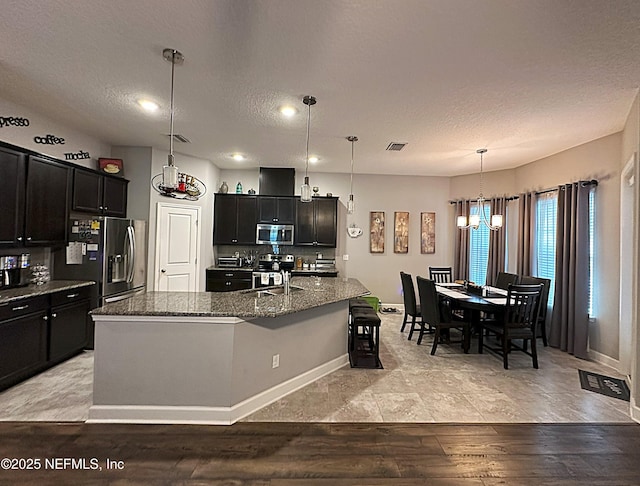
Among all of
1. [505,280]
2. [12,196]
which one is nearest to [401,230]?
[505,280]

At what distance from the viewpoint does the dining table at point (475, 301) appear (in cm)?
409

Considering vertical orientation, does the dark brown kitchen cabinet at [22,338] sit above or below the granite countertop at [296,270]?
below

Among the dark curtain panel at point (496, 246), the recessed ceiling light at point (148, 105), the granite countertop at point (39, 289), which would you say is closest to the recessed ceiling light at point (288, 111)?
the recessed ceiling light at point (148, 105)

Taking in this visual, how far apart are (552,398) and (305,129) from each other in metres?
3.99

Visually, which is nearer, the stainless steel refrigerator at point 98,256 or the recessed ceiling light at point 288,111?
the recessed ceiling light at point 288,111

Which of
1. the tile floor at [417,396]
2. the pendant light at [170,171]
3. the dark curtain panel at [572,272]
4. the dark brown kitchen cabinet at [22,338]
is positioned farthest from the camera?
the dark curtain panel at [572,272]

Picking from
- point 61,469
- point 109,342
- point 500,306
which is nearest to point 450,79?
point 500,306

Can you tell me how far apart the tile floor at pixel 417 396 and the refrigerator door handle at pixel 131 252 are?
1.12m

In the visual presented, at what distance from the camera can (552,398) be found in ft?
10.6

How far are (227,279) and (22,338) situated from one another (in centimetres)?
330

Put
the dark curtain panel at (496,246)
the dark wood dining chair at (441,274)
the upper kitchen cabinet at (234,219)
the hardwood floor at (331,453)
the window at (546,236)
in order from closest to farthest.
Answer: the hardwood floor at (331,453), the window at (546,236), the dark curtain panel at (496,246), the dark wood dining chair at (441,274), the upper kitchen cabinet at (234,219)

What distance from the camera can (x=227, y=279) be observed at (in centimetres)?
630

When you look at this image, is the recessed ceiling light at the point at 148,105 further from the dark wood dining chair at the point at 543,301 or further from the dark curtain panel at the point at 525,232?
the dark curtain panel at the point at 525,232

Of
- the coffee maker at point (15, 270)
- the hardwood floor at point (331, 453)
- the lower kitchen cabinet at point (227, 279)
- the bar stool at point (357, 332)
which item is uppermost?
the coffee maker at point (15, 270)
